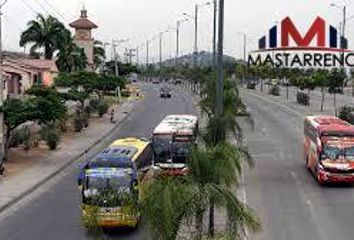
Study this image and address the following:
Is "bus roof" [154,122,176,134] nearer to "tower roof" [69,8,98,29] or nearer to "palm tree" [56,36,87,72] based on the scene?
"palm tree" [56,36,87,72]

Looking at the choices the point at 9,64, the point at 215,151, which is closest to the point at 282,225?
the point at 215,151

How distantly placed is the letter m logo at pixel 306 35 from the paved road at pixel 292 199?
31298 millimetres

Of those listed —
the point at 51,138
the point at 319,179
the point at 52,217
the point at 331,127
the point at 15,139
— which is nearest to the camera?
the point at 52,217

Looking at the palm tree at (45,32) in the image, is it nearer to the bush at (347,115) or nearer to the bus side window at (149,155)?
the bush at (347,115)

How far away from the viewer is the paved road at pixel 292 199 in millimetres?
23750

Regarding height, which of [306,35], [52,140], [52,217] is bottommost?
[52,217]

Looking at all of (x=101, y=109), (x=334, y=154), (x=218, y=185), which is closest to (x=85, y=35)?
(x=101, y=109)

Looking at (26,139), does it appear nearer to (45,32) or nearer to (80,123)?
(80,123)

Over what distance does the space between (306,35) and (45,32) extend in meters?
35.3

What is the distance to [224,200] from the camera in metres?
14.2

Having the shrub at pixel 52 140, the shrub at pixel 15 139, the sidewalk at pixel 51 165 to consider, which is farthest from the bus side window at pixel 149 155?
the shrub at pixel 15 139

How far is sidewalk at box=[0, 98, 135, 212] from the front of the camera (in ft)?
98.9

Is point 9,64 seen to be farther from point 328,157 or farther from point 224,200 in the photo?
point 224,200

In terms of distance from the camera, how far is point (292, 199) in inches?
1140
